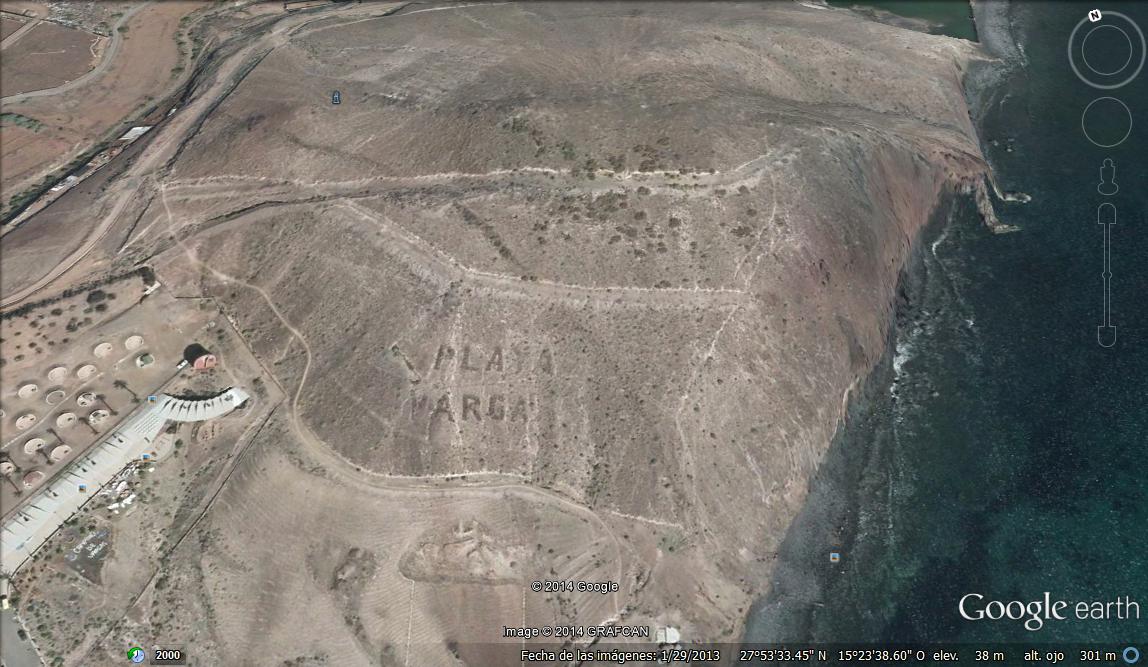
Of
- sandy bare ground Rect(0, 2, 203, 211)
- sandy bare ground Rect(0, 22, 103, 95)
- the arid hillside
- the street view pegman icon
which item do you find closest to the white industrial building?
the arid hillside

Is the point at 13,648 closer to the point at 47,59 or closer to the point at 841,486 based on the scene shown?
the point at 841,486

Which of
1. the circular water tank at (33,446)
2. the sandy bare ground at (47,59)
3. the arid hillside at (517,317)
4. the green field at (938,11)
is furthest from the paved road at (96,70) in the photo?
the green field at (938,11)

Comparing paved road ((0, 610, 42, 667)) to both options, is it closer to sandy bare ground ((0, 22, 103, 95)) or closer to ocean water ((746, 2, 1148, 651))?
ocean water ((746, 2, 1148, 651))

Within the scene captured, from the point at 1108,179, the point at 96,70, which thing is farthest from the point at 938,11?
the point at 96,70

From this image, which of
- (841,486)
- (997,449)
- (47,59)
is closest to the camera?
(841,486)

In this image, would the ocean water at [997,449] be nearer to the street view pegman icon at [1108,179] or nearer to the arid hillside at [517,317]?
the street view pegman icon at [1108,179]

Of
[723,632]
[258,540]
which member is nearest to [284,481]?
[258,540]
